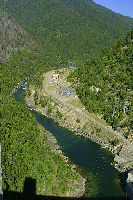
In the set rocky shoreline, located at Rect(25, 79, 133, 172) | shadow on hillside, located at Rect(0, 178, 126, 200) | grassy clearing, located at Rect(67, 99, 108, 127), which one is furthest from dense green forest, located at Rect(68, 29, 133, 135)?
shadow on hillside, located at Rect(0, 178, 126, 200)

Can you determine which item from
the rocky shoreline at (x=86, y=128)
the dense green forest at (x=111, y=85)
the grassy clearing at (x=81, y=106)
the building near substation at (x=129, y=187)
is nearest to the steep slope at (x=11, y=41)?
the dense green forest at (x=111, y=85)

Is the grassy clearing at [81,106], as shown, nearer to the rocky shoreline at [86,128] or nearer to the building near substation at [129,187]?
the rocky shoreline at [86,128]

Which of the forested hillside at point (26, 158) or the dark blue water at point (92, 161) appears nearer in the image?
the forested hillside at point (26, 158)

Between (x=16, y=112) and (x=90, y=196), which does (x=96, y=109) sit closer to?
(x=16, y=112)

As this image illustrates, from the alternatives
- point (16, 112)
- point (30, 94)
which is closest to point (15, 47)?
point (30, 94)

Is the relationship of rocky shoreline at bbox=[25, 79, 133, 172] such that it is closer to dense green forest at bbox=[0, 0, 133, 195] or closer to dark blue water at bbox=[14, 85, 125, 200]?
dark blue water at bbox=[14, 85, 125, 200]
